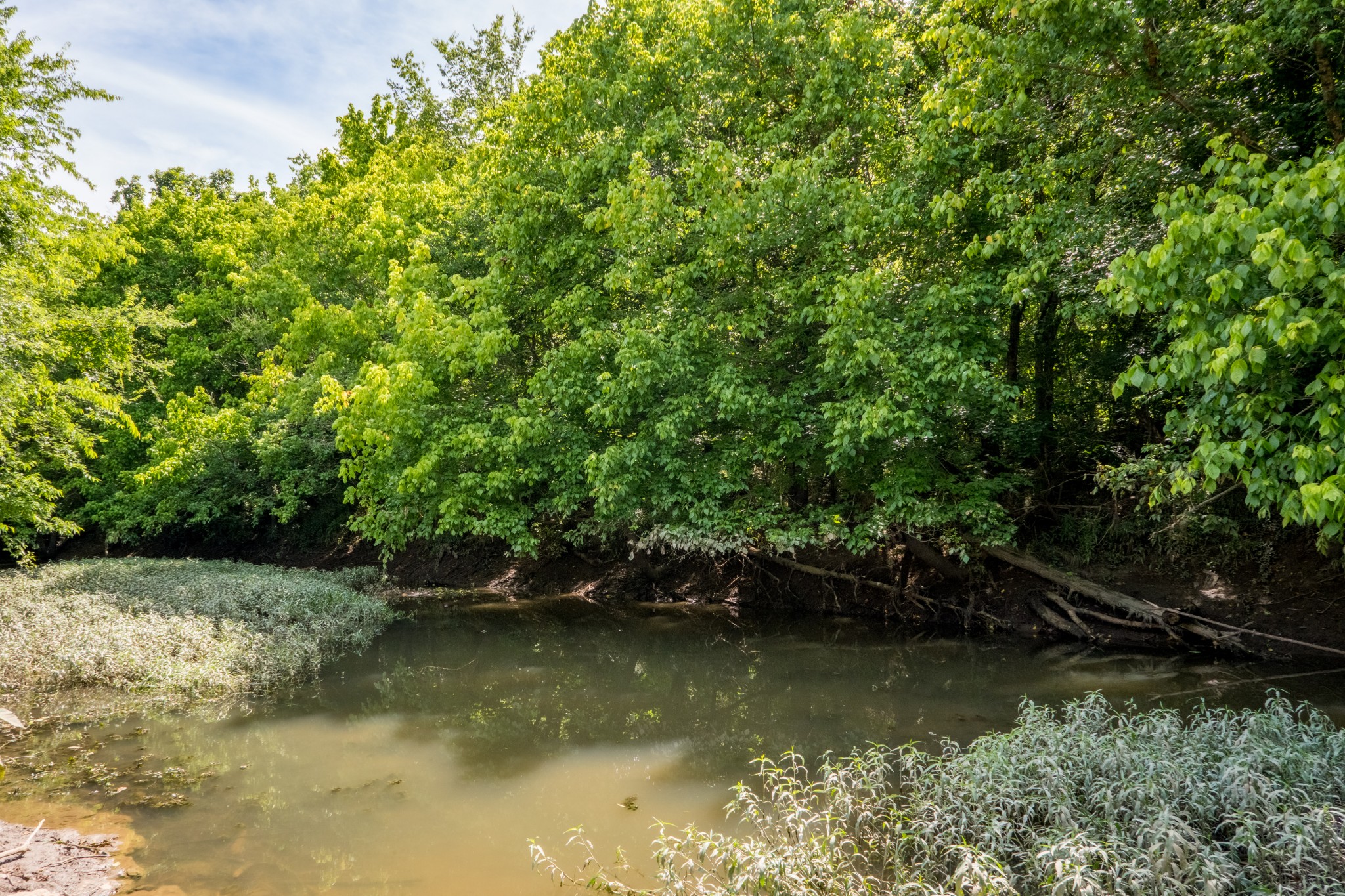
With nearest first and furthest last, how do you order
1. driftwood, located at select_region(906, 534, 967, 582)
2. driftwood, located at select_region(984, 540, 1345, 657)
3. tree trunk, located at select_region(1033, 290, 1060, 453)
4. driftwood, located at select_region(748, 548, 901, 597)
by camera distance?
driftwood, located at select_region(984, 540, 1345, 657), tree trunk, located at select_region(1033, 290, 1060, 453), driftwood, located at select_region(906, 534, 967, 582), driftwood, located at select_region(748, 548, 901, 597)

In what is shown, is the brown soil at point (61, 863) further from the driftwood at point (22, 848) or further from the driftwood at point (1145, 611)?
the driftwood at point (1145, 611)

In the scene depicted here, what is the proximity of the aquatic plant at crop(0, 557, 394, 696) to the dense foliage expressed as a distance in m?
1.59

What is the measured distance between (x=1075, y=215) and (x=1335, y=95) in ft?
7.60

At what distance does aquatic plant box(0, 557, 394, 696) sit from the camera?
841 cm

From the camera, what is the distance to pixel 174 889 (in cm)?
451

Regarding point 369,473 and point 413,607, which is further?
point 413,607

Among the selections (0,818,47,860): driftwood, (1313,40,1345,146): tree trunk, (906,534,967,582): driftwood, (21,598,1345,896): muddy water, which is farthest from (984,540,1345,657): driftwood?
(0,818,47,860): driftwood

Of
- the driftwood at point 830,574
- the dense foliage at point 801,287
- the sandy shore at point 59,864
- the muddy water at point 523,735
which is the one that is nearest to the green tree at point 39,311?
the dense foliage at point 801,287

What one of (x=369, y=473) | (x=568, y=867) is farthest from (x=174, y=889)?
(x=369, y=473)

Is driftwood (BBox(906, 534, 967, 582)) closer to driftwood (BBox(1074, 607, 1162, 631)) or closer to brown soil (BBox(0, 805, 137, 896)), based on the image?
driftwood (BBox(1074, 607, 1162, 631))

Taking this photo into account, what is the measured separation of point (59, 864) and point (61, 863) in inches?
1.6

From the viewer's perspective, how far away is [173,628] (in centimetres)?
959

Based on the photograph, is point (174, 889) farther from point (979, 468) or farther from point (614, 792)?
point (979, 468)

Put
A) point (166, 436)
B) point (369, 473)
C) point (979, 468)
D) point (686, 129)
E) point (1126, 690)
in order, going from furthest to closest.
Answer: point (166, 436), point (369, 473), point (686, 129), point (979, 468), point (1126, 690)
